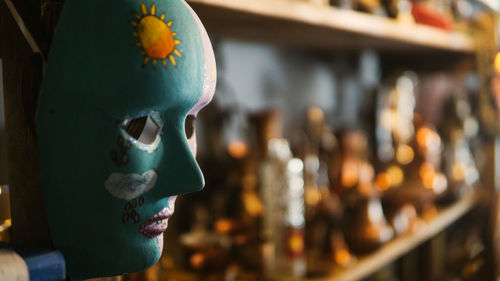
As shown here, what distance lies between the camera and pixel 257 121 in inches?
42.6

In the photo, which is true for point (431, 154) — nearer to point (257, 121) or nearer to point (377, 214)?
point (377, 214)

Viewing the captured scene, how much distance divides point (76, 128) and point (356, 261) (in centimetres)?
88

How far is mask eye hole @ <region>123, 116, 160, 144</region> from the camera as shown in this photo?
0.46 metres

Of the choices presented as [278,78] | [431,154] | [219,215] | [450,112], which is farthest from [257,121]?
[450,112]

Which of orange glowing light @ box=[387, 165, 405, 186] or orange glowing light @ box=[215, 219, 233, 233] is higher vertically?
orange glowing light @ box=[215, 219, 233, 233]

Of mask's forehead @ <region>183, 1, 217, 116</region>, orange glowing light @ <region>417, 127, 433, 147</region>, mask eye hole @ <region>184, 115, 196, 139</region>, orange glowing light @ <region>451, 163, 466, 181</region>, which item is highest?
mask's forehead @ <region>183, 1, 217, 116</region>

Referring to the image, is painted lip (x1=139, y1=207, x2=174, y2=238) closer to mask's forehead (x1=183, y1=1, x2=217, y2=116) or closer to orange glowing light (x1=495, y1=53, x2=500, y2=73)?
mask's forehead (x1=183, y1=1, x2=217, y2=116)

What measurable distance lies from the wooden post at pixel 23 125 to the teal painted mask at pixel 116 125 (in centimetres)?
2

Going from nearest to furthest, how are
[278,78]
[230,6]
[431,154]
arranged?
[230,6] → [278,78] → [431,154]

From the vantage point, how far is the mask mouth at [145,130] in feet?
1.51

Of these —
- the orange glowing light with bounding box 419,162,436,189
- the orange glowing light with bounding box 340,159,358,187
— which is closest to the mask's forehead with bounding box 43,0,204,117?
the orange glowing light with bounding box 340,159,358,187

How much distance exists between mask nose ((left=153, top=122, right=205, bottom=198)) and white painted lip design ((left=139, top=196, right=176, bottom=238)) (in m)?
0.02

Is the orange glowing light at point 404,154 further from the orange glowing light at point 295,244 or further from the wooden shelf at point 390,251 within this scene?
the orange glowing light at point 295,244

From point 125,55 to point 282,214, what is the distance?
0.67 m
